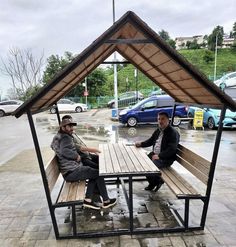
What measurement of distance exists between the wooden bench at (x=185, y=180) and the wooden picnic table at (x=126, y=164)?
404 mm

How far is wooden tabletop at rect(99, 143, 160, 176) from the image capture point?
4.13m

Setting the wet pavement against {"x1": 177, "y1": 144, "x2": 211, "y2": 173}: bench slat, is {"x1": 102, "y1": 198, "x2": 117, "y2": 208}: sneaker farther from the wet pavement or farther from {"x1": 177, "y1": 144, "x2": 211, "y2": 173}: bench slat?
{"x1": 177, "y1": 144, "x2": 211, "y2": 173}: bench slat

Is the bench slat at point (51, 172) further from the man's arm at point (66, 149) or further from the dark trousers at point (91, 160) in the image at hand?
the dark trousers at point (91, 160)

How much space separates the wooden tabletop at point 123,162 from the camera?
4133 mm

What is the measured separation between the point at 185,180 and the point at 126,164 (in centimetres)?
95

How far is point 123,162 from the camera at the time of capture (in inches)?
185

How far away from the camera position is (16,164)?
8.63 metres

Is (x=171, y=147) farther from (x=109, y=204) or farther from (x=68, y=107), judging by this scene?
(x=68, y=107)

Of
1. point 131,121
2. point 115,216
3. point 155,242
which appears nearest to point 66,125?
point 115,216

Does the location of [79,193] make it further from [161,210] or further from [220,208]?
[220,208]

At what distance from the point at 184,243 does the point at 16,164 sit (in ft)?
19.8

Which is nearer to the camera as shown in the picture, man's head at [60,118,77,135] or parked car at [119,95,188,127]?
man's head at [60,118,77,135]

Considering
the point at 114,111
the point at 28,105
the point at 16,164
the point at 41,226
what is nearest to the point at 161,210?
the point at 41,226

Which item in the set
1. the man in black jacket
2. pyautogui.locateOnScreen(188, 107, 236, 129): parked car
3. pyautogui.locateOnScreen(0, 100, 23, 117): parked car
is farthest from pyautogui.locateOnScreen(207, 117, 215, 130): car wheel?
pyautogui.locateOnScreen(0, 100, 23, 117): parked car
